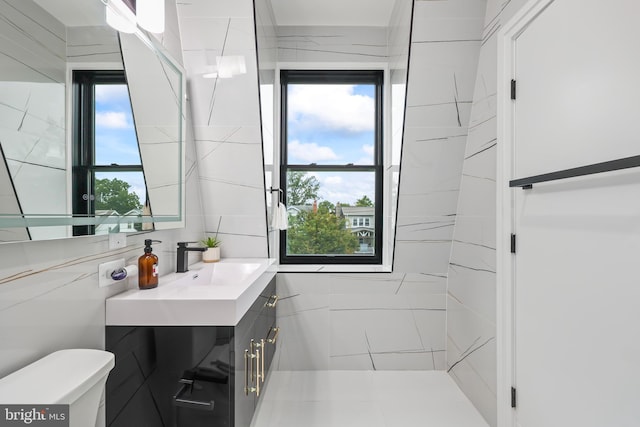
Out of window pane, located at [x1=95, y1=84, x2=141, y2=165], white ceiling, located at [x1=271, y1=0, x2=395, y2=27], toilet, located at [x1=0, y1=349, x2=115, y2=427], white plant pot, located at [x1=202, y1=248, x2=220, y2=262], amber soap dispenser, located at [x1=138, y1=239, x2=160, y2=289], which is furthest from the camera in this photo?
white ceiling, located at [x1=271, y1=0, x2=395, y2=27]

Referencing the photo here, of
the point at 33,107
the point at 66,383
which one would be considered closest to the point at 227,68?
the point at 33,107

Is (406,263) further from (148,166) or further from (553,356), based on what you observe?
(148,166)

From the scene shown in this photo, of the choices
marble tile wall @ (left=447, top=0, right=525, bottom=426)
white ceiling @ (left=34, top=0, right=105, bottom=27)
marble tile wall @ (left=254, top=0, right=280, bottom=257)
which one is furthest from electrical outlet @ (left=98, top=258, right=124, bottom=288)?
marble tile wall @ (left=447, top=0, right=525, bottom=426)

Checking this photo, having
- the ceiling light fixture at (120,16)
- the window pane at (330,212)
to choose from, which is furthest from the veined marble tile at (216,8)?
the window pane at (330,212)

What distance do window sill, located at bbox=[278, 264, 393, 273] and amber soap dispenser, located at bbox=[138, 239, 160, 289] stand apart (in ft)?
3.68

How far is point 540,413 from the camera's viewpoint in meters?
1.42

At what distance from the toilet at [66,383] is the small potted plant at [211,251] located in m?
1.18

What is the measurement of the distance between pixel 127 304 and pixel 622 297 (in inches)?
67.1

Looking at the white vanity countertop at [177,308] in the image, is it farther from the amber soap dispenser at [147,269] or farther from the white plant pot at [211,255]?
the white plant pot at [211,255]

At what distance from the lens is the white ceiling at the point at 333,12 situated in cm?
222

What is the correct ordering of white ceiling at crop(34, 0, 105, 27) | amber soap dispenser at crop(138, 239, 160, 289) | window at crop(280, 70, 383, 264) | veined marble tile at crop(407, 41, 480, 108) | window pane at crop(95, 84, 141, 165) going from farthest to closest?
window at crop(280, 70, 383, 264), veined marble tile at crop(407, 41, 480, 108), amber soap dispenser at crop(138, 239, 160, 289), window pane at crop(95, 84, 141, 165), white ceiling at crop(34, 0, 105, 27)

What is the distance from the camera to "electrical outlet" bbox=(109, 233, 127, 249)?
1.24m

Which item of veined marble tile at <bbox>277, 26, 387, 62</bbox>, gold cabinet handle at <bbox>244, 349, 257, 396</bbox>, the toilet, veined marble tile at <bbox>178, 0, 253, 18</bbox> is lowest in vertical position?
gold cabinet handle at <bbox>244, 349, 257, 396</bbox>

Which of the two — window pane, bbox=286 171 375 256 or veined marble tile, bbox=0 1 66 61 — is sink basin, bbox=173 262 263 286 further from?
veined marble tile, bbox=0 1 66 61
